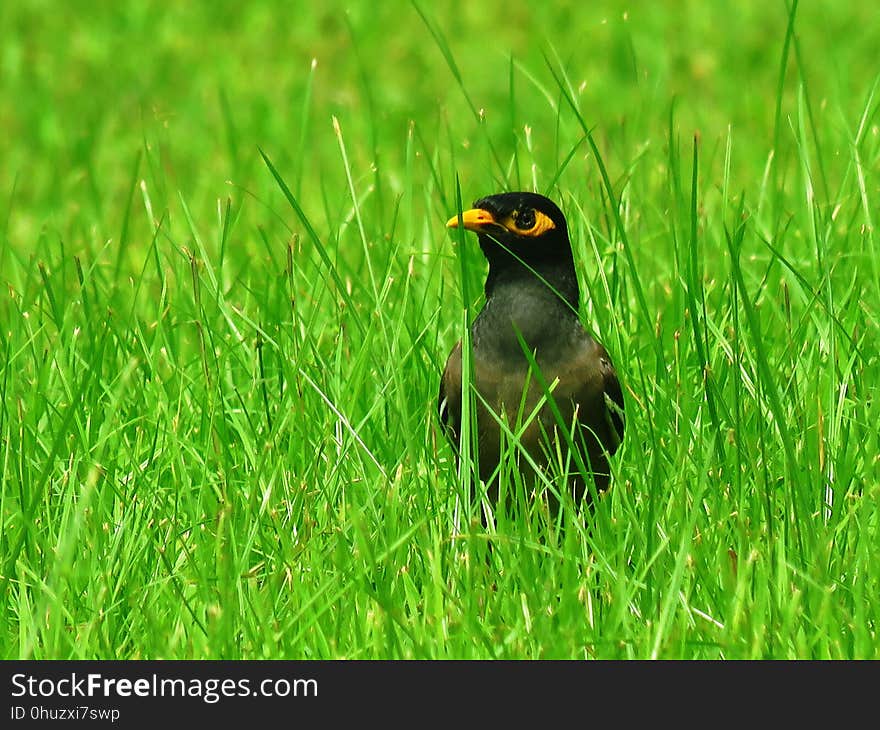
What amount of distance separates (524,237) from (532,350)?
0.31 m

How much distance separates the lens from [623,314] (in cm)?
529

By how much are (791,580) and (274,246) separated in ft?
12.5

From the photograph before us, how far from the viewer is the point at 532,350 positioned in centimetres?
460

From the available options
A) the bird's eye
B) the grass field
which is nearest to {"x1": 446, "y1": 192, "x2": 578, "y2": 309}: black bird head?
the bird's eye

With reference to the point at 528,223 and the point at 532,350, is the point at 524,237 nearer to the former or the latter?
the point at 528,223

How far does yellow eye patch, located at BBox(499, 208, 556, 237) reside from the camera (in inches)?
178

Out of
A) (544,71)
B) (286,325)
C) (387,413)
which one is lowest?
(387,413)

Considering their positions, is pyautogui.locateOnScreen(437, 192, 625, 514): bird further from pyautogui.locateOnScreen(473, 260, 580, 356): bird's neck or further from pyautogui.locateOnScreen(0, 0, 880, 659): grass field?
pyautogui.locateOnScreen(0, 0, 880, 659): grass field

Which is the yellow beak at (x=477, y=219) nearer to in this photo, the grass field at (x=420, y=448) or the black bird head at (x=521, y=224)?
the black bird head at (x=521, y=224)

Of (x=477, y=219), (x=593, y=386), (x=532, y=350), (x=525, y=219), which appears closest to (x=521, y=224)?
(x=525, y=219)

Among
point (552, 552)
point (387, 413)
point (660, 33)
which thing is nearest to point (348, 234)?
point (387, 413)

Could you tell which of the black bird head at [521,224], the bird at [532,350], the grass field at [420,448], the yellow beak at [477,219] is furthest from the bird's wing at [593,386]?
the yellow beak at [477,219]

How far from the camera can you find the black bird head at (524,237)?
4500mm
